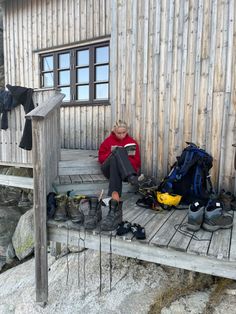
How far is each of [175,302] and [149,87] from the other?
9.76 feet

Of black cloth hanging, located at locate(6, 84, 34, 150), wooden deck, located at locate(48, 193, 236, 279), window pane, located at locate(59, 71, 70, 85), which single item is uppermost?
window pane, located at locate(59, 71, 70, 85)

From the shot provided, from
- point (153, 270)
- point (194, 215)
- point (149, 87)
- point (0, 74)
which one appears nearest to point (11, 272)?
point (153, 270)

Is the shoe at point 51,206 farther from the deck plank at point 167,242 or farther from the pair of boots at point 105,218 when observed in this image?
the pair of boots at point 105,218

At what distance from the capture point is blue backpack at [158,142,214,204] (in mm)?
3342

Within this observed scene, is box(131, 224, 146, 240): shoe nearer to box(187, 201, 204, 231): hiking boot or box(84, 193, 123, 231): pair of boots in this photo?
box(84, 193, 123, 231): pair of boots

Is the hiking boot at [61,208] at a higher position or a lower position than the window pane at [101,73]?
lower

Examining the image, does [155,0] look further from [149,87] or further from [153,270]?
[153,270]

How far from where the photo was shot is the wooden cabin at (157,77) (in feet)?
11.6

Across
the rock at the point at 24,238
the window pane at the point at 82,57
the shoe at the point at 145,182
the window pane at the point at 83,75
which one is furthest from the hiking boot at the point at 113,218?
the window pane at the point at 82,57

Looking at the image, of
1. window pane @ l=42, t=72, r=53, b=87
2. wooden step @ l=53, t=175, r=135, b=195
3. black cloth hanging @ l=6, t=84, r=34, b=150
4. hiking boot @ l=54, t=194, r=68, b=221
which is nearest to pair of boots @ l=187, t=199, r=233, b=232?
hiking boot @ l=54, t=194, r=68, b=221

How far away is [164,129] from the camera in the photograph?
4.01 m

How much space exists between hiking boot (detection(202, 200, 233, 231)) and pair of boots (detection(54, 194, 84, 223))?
1296mm

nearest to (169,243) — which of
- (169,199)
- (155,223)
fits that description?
(155,223)

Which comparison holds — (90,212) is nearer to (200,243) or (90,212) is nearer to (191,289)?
(200,243)
